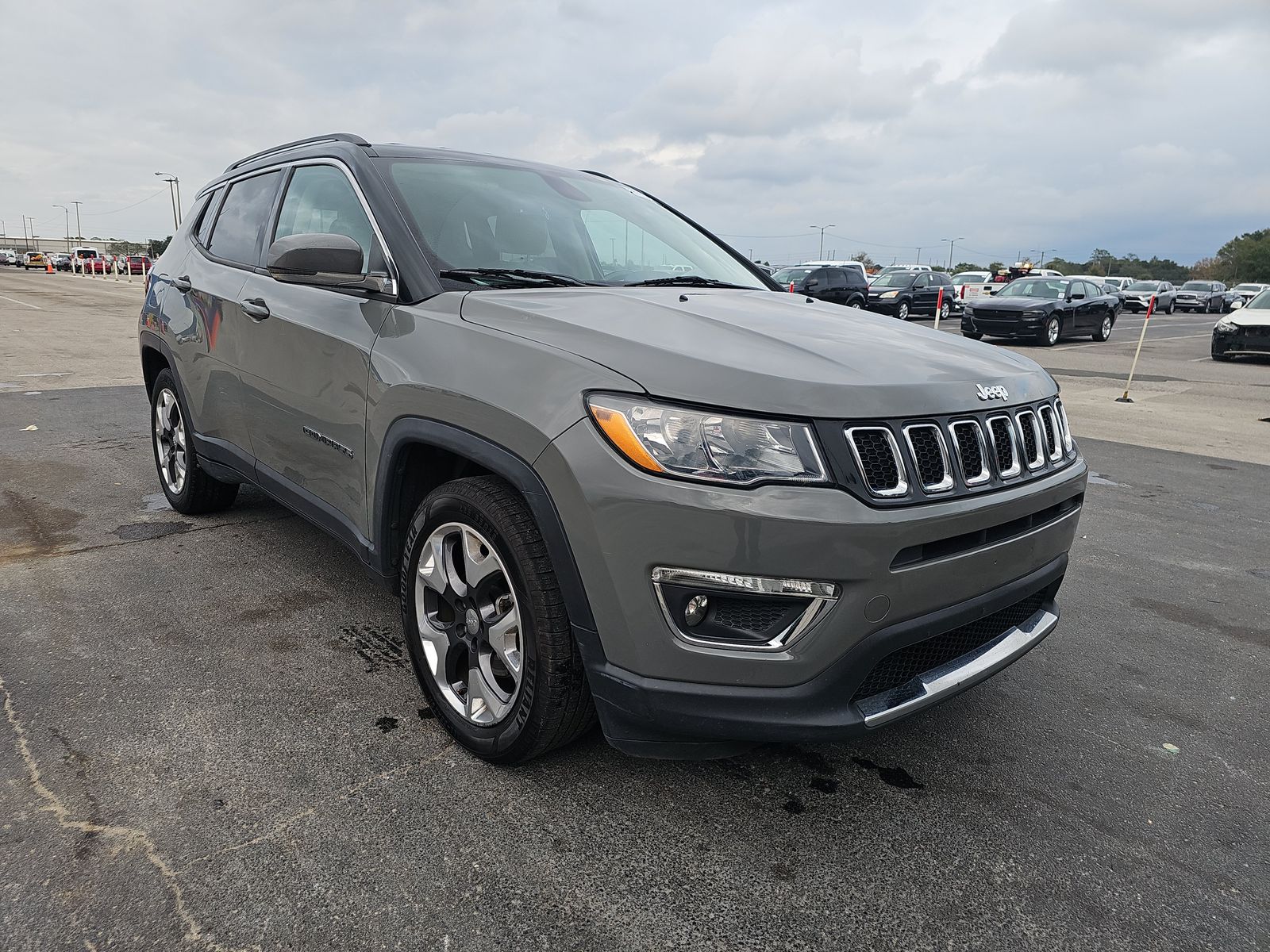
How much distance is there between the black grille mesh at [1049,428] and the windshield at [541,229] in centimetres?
135

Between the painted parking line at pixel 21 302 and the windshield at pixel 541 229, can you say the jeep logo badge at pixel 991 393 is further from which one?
the painted parking line at pixel 21 302

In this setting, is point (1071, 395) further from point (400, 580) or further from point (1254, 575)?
point (400, 580)

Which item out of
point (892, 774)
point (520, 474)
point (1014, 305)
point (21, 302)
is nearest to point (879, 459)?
point (520, 474)

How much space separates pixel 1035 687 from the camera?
316 cm

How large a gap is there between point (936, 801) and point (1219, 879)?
0.67 metres

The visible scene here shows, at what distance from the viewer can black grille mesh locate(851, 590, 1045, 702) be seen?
2.08 meters

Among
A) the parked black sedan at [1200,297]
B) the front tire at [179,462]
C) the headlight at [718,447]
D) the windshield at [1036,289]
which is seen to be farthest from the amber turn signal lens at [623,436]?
the parked black sedan at [1200,297]

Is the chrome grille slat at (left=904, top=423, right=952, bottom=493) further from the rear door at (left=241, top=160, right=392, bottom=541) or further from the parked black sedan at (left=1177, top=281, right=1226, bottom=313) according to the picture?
the parked black sedan at (left=1177, top=281, right=1226, bottom=313)

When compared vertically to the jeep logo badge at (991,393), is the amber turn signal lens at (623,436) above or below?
below

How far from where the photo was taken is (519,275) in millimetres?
2859

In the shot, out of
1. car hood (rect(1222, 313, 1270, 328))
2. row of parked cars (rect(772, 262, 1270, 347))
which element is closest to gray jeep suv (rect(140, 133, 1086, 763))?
row of parked cars (rect(772, 262, 1270, 347))

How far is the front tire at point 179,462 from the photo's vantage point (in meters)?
4.43

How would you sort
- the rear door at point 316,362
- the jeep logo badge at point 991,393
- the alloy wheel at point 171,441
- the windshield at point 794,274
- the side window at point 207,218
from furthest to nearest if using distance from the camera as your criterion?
the windshield at point 794,274, the alloy wheel at point 171,441, the side window at point 207,218, the rear door at point 316,362, the jeep logo badge at point 991,393

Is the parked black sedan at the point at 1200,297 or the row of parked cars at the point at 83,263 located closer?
the parked black sedan at the point at 1200,297
